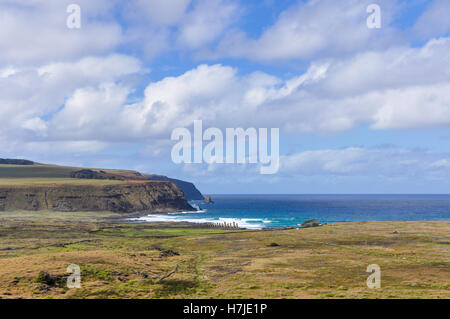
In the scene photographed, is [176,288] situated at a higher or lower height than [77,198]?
lower

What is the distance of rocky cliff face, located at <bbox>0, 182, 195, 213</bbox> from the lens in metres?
162

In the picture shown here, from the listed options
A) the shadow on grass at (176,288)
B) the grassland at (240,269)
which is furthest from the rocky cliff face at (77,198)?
the shadow on grass at (176,288)

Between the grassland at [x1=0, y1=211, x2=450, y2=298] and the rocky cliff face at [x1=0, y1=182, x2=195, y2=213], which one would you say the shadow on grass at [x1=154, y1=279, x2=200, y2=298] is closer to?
the grassland at [x1=0, y1=211, x2=450, y2=298]

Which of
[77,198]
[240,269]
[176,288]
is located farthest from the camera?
[77,198]

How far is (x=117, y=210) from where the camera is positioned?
17200cm

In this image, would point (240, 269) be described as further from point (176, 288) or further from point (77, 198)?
point (77, 198)

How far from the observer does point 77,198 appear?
17062 cm

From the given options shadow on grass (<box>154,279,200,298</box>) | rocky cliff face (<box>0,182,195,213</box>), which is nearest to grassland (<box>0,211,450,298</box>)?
shadow on grass (<box>154,279,200,298</box>)

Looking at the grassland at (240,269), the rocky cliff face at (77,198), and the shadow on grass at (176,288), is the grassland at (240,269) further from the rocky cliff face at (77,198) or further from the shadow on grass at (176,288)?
the rocky cliff face at (77,198)

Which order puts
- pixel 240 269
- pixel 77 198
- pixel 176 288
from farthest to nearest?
pixel 77 198
pixel 240 269
pixel 176 288

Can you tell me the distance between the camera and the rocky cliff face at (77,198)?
162250mm

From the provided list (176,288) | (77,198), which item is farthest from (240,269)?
(77,198)

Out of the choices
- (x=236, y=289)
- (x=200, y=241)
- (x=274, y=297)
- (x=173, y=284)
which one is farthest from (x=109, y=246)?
(x=274, y=297)
